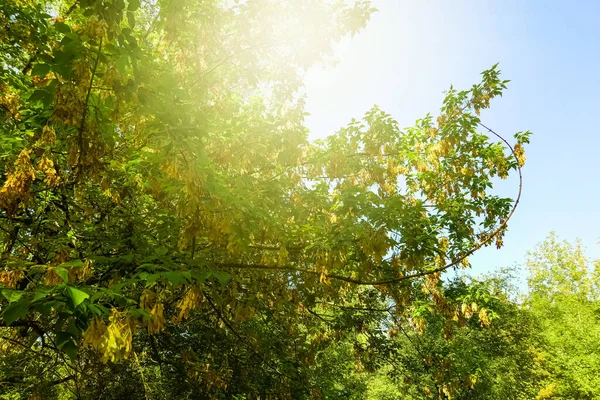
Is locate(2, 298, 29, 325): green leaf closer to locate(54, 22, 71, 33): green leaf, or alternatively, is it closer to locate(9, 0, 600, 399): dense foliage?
locate(9, 0, 600, 399): dense foliage

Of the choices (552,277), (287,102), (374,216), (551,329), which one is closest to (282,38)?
(287,102)

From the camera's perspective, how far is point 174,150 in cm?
296

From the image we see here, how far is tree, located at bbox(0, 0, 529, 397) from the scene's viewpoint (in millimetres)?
2801

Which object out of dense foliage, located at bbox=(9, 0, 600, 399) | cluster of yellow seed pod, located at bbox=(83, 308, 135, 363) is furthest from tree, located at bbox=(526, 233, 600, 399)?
cluster of yellow seed pod, located at bbox=(83, 308, 135, 363)

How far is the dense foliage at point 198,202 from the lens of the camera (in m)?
2.91

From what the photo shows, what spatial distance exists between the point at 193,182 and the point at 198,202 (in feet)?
1.03

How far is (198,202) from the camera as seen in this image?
10.6ft

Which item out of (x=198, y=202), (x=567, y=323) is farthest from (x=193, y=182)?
(x=567, y=323)

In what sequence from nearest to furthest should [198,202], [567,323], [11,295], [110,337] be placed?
[11,295] → [110,337] → [198,202] → [567,323]

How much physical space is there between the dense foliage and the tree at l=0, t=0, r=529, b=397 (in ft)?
0.10

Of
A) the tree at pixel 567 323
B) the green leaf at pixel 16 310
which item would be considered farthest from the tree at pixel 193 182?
the tree at pixel 567 323

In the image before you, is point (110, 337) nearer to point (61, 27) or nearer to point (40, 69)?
point (40, 69)

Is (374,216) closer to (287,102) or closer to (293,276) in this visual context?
(293,276)

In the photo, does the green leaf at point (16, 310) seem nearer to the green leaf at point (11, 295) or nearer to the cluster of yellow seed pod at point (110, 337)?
the green leaf at point (11, 295)
